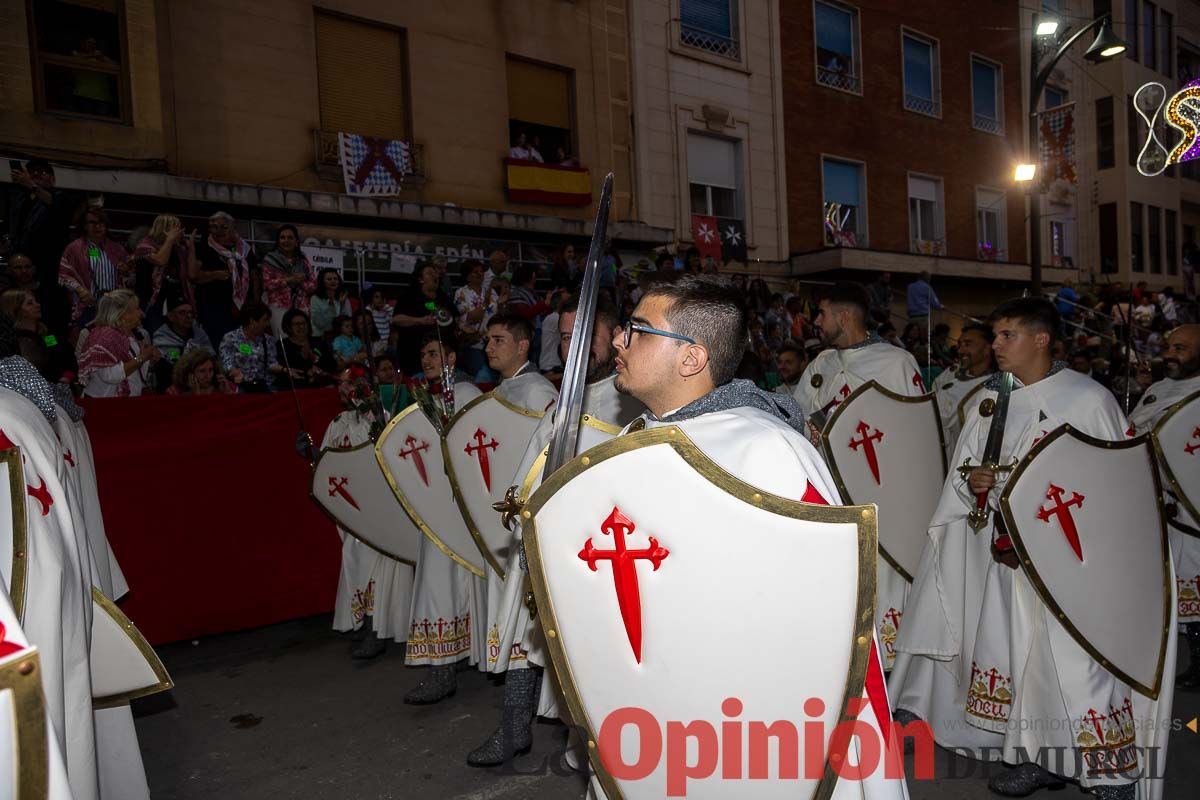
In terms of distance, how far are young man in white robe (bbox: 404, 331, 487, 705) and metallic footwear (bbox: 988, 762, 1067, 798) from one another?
8.06 feet

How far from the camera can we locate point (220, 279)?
24.1ft

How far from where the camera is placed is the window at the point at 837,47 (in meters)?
15.5

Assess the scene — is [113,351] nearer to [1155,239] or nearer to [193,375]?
Answer: [193,375]

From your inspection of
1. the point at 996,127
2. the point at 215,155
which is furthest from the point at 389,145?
the point at 996,127

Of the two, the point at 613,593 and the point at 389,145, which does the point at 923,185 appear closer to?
the point at 389,145

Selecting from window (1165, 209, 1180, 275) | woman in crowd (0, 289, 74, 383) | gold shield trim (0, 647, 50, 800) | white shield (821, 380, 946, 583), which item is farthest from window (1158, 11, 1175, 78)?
gold shield trim (0, 647, 50, 800)

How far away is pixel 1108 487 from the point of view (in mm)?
3016

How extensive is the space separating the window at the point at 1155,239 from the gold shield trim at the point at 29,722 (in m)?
27.4

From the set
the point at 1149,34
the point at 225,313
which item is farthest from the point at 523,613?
the point at 1149,34

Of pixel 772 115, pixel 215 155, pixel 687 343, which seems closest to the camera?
pixel 687 343

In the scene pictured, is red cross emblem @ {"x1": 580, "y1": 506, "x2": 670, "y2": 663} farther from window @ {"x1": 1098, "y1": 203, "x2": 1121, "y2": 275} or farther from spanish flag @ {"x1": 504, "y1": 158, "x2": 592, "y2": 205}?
window @ {"x1": 1098, "y1": 203, "x2": 1121, "y2": 275}

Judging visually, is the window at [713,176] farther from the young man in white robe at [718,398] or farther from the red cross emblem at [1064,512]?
the young man in white robe at [718,398]

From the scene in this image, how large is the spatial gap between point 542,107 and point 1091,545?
10.5 meters

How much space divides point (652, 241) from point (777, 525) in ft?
36.4
